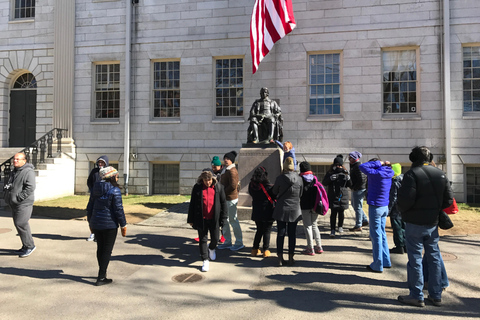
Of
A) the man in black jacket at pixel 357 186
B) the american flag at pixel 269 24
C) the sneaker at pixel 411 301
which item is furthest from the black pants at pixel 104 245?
the american flag at pixel 269 24

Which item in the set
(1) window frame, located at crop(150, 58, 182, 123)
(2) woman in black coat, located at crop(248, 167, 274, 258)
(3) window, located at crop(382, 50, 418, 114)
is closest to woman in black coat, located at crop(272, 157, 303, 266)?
(2) woman in black coat, located at crop(248, 167, 274, 258)

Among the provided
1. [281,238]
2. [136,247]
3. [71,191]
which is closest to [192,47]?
[71,191]

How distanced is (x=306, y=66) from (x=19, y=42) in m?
13.4

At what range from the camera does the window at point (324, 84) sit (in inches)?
583

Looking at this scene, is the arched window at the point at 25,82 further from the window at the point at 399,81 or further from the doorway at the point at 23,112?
the window at the point at 399,81

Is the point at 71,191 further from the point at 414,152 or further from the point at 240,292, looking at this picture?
the point at 414,152

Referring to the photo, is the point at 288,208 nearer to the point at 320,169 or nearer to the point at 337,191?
the point at 337,191

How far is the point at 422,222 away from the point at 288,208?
2.25 m

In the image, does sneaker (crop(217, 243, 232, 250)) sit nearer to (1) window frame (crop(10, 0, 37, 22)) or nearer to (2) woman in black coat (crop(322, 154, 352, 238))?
(2) woman in black coat (crop(322, 154, 352, 238))

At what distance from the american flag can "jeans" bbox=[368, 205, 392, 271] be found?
27.0ft

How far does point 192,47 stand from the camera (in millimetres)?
15656

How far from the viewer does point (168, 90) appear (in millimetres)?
16094

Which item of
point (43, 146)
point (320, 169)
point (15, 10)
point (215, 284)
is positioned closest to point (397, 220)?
point (215, 284)

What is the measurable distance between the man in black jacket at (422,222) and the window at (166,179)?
12.3 m
